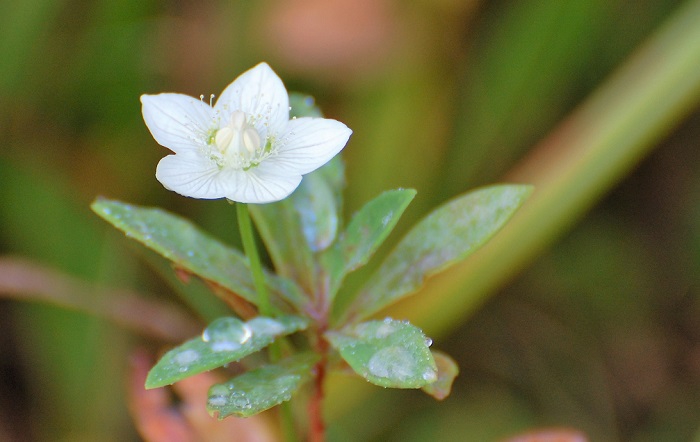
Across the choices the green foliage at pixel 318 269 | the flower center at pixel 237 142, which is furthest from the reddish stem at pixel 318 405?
the flower center at pixel 237 142

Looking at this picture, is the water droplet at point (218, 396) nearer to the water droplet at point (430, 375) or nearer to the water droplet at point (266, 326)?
the water droplet at point (266, 326)

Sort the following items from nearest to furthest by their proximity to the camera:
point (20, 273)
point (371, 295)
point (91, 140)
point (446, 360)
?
point (446, 360) < point (371, 295) < point (20, 273) < point (91, 140)

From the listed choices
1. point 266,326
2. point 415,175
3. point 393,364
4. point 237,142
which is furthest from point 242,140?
point 415,175

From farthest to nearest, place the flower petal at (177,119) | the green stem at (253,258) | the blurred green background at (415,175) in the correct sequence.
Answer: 1. the blurred green background at (415,175)
2. the flower petal at (177,119)
3. the green stem at (253,258)

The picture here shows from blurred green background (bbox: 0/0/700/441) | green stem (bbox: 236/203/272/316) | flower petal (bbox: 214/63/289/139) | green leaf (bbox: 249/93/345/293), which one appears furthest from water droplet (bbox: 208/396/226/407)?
blurred green background (bbox: 0/0/700/441)

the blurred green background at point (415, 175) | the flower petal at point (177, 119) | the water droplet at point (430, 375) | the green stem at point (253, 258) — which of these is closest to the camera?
the water droplet at point (430, 375)

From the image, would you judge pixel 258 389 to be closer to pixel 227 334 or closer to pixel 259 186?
pixel 227 334

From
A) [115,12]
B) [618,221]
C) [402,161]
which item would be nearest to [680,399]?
[618,221]

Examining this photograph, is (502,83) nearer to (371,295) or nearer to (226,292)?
(371,295)
